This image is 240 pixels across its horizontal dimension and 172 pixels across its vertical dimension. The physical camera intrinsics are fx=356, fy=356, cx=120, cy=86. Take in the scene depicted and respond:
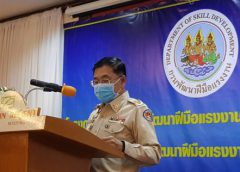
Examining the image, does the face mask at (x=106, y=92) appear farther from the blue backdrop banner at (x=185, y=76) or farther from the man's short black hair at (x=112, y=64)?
the blue backdrop banner at (x=185, y=76)

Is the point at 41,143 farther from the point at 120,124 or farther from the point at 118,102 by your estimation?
the point at 118,102

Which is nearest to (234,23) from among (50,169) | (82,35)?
(82,35)

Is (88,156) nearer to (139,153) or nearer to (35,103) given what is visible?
(139,153)

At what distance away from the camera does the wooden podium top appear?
789 millimetres

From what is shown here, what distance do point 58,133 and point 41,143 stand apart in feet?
0.26

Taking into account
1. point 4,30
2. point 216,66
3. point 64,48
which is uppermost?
point 4,30

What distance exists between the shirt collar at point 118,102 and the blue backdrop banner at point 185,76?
48.3 inches

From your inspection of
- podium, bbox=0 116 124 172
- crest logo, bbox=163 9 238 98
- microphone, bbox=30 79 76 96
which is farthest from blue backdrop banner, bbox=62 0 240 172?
podium, bbox=0 116 124 172

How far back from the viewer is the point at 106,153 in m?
1.05

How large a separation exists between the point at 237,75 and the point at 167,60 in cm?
61

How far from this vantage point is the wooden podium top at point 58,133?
79 centimetres

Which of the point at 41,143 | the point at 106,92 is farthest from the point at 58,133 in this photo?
the point at 106,92

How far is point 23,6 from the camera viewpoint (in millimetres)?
3865

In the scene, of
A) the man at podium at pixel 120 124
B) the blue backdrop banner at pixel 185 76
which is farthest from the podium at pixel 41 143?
the blue backdrop banner at pixel 185 76
